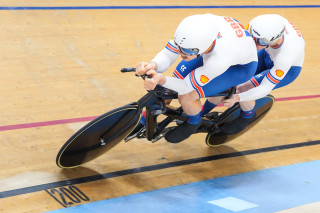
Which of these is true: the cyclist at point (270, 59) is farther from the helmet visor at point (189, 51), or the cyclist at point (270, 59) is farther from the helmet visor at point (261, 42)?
the helmet visor at point (189, 51)

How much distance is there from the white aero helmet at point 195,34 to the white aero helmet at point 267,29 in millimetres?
561

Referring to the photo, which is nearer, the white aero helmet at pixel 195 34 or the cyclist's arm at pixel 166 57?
the white aero helmet at pixel 195 34

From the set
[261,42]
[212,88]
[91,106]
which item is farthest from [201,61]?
[91,106]

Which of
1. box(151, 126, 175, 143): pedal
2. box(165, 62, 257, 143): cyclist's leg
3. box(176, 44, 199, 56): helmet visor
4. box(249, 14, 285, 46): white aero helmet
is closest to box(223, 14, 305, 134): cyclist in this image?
box(249, 14, 285, 46): white aero helmet

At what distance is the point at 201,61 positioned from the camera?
334 centimetres

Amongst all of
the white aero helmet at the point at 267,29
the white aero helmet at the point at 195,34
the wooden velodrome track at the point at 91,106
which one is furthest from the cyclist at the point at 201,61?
the wooden velodrome track at the point at 91,106

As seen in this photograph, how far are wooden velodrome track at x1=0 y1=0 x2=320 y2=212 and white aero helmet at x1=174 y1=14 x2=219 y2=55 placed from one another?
41.7 inches

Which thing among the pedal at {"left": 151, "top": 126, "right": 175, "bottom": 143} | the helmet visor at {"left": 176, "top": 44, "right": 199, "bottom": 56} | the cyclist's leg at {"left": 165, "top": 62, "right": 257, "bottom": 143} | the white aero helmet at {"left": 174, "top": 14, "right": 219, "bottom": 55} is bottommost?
the pedal at {"left": 151, "top": 126, "right": 175, "bottom": 143}

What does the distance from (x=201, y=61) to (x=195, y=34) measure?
2.12 ft

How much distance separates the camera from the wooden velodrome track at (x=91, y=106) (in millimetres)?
3267

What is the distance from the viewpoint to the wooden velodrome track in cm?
327

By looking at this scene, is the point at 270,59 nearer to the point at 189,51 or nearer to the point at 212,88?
the point at 212,88

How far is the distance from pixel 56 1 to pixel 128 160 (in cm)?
298

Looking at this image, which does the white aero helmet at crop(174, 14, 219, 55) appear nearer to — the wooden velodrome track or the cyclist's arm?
the cyclist's arm
